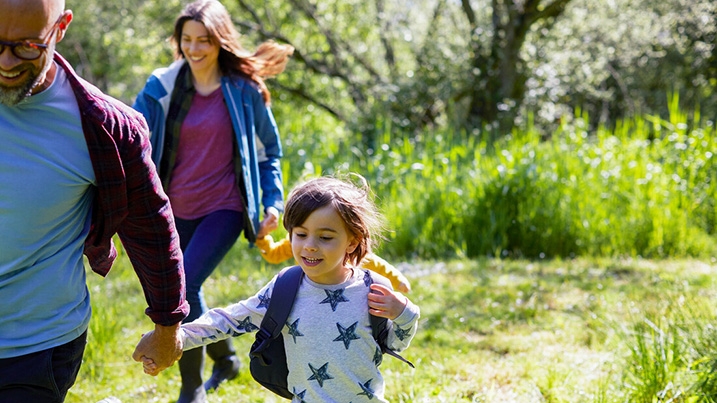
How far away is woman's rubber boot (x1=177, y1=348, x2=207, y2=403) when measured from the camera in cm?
353

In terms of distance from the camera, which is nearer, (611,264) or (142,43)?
(611,264)

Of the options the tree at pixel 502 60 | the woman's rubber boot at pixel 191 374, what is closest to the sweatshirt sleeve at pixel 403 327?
the woman's rubber boot at pixel 191 374

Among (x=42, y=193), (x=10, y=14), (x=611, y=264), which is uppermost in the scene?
(x=10, y=14)

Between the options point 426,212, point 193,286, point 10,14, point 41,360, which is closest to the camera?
point 10,14

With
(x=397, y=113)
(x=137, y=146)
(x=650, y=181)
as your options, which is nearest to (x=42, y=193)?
(x=137, y=146)

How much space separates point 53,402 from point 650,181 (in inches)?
252

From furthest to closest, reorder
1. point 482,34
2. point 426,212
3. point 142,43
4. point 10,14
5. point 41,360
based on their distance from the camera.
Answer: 1. point 142,43
2. point 482,34
3. point 426,212
4. point 41,360
5. point 10,14

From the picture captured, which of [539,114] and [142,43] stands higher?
[142,43]

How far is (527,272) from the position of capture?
20.7ft

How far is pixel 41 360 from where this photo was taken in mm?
2008

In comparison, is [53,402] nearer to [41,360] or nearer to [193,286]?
[41,360]

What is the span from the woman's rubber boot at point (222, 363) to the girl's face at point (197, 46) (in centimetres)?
135

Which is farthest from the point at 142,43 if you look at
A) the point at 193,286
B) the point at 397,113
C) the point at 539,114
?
the point at 193,286

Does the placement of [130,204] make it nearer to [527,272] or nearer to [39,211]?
[39,211]
